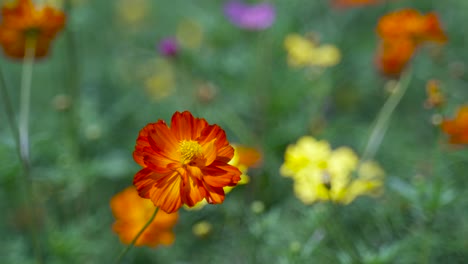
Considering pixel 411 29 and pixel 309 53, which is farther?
pixel 309 53

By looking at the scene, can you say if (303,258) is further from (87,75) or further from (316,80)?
(87,75)

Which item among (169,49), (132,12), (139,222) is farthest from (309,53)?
(132,12)

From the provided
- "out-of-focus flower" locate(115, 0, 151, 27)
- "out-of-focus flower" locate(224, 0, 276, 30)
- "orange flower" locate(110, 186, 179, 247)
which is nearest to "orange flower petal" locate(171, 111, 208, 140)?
"orange flower" locate(110, 186, 179, 247)

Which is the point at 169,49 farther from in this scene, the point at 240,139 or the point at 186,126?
the point at 186,126

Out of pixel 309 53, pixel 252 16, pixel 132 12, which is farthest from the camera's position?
pixel 132 12

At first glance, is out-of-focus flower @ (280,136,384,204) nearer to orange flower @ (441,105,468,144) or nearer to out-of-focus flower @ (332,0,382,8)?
orange flower @ (441,105,468,144)

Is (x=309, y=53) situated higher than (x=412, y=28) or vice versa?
(x=412, y=28)

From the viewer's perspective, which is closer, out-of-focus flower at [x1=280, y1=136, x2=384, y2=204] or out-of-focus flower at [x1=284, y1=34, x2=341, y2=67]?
out-of-focus flower at [x1=280, y1=136, x2=384, y2=204]
